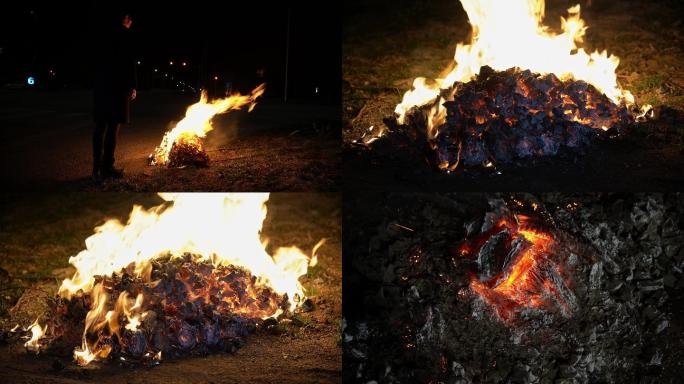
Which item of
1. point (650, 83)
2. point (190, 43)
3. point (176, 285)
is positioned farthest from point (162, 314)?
point (650, 83)

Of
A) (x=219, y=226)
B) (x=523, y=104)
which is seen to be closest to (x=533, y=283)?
(x=523, y=104)

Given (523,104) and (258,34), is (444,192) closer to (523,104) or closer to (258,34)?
(523,104)

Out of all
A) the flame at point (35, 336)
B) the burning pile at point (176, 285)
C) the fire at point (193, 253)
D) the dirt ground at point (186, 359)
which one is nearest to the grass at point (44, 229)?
the dirt ground at point (186, 359)

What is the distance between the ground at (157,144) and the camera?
632 cm

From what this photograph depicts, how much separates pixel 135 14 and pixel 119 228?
107 inches

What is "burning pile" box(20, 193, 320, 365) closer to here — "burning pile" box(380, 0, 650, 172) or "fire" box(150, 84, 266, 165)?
"fire" box(150, 84, 266, 165)

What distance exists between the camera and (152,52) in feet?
28.0

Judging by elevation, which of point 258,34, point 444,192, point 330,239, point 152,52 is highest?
point 258,34

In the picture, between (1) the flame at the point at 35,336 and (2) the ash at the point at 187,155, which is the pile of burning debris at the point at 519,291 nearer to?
(2) the ash at the point at 187,155

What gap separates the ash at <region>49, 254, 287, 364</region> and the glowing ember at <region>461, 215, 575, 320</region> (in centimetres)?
207

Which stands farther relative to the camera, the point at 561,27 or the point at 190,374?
the point at 561,27

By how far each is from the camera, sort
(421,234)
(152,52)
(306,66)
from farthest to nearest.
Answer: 1. (306,66)
2. (152,52)
3. (421,234)

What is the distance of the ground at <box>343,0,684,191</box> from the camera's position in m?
5.46

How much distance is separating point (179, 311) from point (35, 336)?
4.31 feet
